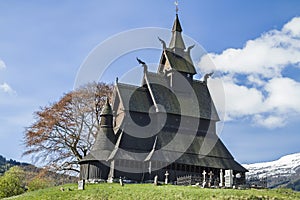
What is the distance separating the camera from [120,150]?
5109 cm

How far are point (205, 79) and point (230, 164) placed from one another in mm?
12557

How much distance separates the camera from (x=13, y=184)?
68000mm

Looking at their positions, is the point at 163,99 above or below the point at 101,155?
above

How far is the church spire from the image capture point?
207 feet

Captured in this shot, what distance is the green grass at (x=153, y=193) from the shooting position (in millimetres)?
39781

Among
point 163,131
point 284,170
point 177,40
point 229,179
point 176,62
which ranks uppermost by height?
point 177,40

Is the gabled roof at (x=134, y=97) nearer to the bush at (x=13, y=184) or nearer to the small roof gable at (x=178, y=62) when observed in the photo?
the small roof gable at (x=178, y=62)

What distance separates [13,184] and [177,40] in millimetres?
29636

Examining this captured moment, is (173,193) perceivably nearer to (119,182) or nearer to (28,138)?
(119,182)

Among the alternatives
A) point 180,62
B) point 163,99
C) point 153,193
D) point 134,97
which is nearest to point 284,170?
point 180,62

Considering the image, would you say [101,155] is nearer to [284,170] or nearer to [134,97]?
[134,97]

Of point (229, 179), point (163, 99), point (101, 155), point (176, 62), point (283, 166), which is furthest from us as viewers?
point (283, 166)

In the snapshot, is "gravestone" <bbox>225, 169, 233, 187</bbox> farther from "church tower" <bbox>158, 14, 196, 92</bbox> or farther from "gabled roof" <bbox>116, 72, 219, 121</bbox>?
"church tower" <bbox>158, 14, 196, 92</bbox>

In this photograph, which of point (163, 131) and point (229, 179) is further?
point (163, 131)
